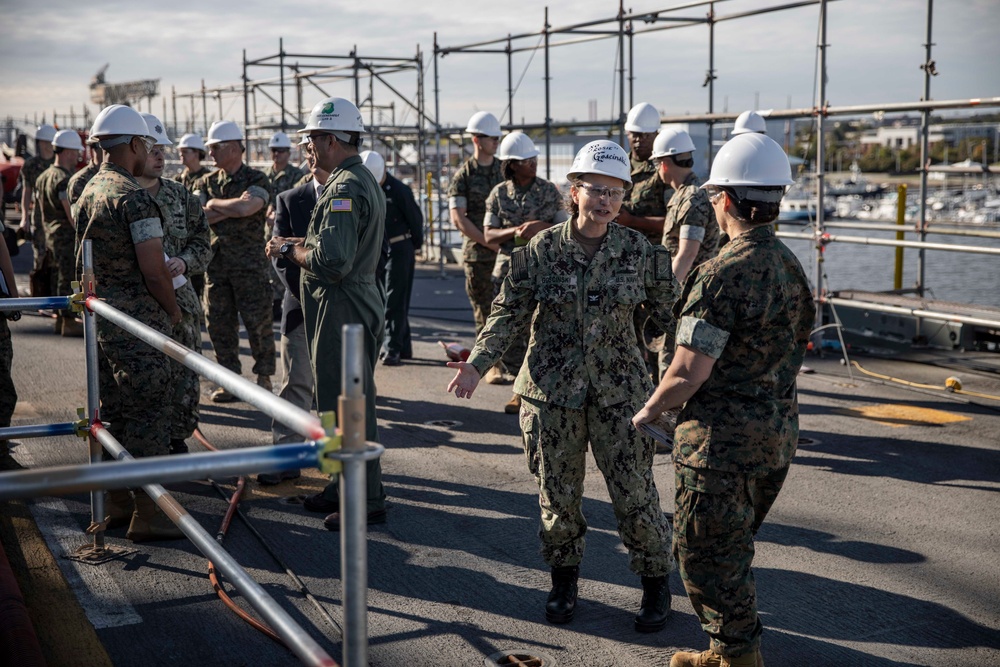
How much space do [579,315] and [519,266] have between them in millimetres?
323

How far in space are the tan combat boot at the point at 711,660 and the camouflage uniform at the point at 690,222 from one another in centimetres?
269

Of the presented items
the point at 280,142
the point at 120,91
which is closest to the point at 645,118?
the point at 280,142

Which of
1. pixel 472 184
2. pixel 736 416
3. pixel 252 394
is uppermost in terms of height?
pixel 472 184

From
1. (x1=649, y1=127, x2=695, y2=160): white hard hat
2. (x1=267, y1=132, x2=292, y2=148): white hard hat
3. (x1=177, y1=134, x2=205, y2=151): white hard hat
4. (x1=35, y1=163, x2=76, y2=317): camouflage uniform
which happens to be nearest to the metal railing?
(x1=649, y1=127, x2=695, y2=160): white hard hat

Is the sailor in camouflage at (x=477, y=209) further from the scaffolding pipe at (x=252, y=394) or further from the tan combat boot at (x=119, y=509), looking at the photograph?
the scaffolding pipe at (x=252, y=394)

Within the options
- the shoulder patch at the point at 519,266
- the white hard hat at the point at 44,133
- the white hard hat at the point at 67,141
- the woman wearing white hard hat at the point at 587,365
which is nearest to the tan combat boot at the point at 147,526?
the woman wearing white hard hat at the point at 587,365

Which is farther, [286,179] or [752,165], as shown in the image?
[286,179]

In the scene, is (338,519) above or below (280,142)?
below

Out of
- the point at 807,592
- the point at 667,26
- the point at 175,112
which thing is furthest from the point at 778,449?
the point at 175,112

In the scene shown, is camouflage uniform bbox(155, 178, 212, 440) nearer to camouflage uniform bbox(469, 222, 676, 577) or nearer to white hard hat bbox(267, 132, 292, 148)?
camouflage uniform bbox(469, 222, 676, 577)

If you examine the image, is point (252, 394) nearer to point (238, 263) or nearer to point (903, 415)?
point (238, 263)

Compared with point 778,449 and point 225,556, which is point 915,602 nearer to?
point 778,449

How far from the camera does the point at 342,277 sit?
4.72 metres

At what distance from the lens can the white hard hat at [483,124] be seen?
27.2 ft
